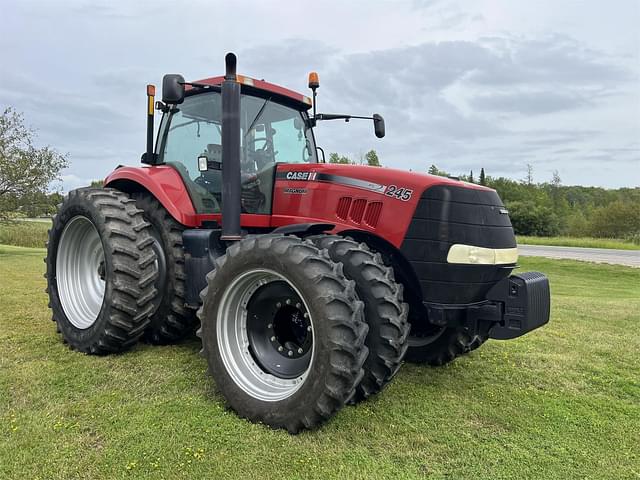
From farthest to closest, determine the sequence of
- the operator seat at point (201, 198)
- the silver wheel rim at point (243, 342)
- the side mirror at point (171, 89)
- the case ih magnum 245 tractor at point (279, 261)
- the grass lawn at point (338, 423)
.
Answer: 1. the operator seat at point (201, 198)
2. the side mirror at point (171, 89)
3. the silver wheel rim at point (243, 342)
4. the case ih magnum 245 tractor at point (279, 261)
5. the grass lawn at point (338, 423)

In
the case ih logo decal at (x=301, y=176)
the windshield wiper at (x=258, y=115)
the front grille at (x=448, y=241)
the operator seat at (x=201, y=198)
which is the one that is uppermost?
the windshield wiper at (x=258, y=115)

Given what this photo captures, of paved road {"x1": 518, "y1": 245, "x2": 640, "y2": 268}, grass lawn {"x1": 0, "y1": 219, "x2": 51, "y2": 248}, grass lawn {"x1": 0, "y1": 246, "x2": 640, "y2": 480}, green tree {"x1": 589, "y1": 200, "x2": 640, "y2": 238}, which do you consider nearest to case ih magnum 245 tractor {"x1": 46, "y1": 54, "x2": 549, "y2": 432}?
grass lawn {"x1": 0, "y1": 246, "x2": 640, "y2": 480}

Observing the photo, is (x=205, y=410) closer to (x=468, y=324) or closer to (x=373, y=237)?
(x=373, y=237)

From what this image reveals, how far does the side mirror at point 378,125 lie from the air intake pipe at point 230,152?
1.79 meters

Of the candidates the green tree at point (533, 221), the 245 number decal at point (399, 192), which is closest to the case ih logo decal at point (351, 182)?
the 245 number decal at point (399, 192)

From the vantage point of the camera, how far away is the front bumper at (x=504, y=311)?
3250 millimetres

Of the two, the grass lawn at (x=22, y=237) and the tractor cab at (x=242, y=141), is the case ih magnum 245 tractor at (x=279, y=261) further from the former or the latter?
the grass lawn at (x=22, y=237)

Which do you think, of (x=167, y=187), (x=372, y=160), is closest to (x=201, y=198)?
(x=167, y=187)

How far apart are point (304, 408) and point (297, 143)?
2769mm

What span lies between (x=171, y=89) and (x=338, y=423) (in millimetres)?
2634

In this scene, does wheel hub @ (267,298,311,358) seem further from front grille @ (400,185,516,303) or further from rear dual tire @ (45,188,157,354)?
rear dual tire @ (45,188,157,354)

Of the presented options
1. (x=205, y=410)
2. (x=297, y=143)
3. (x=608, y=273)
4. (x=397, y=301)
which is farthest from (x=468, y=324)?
(x=608, y=273)

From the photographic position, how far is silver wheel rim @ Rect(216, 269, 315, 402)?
318 centimetres

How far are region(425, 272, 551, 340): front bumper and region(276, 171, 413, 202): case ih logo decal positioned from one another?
0.78 meters
